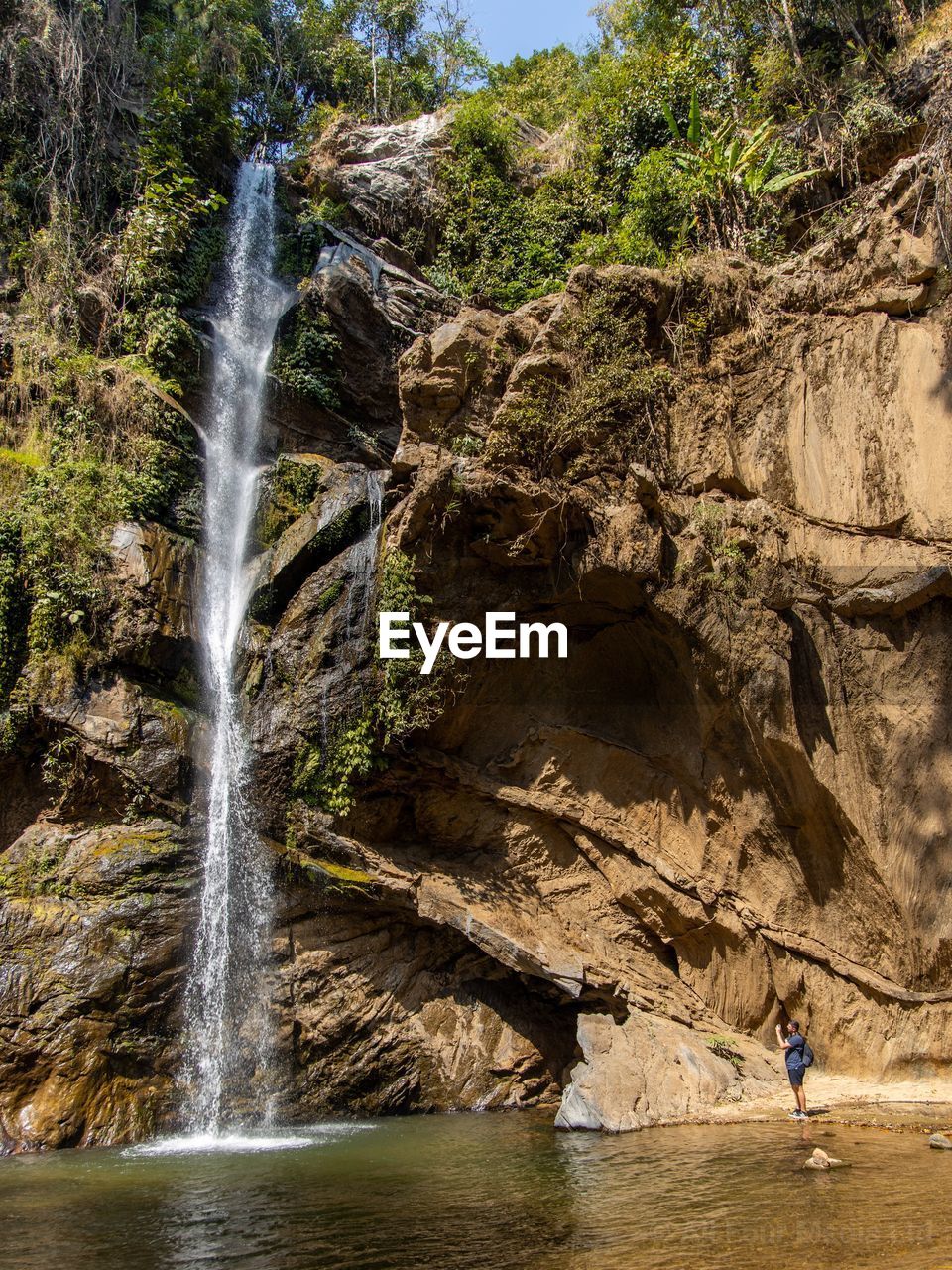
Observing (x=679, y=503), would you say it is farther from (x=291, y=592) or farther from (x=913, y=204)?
(x=291, y=592)

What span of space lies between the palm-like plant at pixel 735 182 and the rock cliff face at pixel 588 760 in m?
2.32

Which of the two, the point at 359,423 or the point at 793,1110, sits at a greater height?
the point at 359,423

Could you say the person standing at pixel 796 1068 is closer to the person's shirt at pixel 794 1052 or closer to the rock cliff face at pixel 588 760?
the person's shirt at pixel 794 1052

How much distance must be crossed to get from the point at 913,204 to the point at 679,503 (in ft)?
17.5

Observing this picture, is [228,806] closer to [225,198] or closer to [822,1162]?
[822,1162]

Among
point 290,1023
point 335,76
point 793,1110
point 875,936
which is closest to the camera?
point 793,1110

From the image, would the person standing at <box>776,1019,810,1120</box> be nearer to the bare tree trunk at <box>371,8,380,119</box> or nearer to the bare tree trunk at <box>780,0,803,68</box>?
the bare tree trunk at <box>780,0,803,68</box>

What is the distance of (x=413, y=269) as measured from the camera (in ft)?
68.9

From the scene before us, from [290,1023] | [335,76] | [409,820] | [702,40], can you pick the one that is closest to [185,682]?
[409,820]

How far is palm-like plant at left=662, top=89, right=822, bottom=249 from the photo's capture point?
15781 mm

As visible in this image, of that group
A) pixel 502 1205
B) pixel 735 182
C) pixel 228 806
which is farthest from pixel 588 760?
pixel 735 182

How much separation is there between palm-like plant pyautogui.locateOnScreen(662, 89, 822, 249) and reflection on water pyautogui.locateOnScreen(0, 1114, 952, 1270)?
1400cm

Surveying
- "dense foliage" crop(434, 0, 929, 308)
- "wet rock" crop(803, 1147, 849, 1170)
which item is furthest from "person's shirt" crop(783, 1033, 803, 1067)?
"dense foliage" crop(434, 0, 929, 308)

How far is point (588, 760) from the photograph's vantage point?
45.5 feet
